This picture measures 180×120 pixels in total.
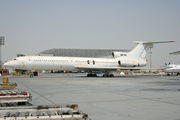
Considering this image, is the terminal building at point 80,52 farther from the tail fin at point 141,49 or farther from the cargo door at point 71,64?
the cargo door at point 71,64

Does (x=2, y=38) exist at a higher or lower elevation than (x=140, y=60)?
higher

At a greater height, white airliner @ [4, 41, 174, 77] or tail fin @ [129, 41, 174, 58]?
tail fin @ [129, 41, 174, 58]

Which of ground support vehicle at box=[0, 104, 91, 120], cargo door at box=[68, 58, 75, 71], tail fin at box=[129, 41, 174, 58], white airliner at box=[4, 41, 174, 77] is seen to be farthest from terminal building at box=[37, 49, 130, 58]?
ground support vehicle at box=[0, 104, 91, 120]

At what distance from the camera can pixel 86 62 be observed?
34.9 meters

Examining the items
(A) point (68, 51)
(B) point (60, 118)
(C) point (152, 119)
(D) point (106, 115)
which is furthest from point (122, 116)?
(A) point (68, 51)

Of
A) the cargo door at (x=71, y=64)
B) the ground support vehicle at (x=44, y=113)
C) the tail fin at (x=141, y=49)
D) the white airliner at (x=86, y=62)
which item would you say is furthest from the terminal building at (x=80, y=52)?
the ground support vehicle at (x=44, y=113)

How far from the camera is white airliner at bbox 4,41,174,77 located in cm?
3095

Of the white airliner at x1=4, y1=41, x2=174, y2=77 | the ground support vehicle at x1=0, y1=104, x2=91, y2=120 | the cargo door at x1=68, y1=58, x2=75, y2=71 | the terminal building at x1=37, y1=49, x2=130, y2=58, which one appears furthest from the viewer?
the terminal building at x1=37, y1=49, x2=130, y2=58

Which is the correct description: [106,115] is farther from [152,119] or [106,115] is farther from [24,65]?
[24,65]

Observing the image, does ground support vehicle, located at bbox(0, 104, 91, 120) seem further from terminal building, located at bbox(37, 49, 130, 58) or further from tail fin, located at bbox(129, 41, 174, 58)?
terminal building, located at bbox(37, 49, 130, 58)

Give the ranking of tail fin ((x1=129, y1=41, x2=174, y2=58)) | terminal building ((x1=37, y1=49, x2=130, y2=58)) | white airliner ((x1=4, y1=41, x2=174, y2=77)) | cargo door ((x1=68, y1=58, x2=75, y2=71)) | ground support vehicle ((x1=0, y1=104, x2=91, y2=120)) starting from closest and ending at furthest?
ground support vehicle ((x1=0, y1=104, x2=91, y2=120)), white airliner ((x1=4, y1=41, x2=174, y2=77)), cargo door ((x1=68, y1=58, x2=75, y2=71)), tail fin ((x1=129, y1=41, x2=174, y2=58)), terminal building ((x1=37, y1=49, x2=130, y2=58))

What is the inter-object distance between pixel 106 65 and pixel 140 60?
7.41 metres

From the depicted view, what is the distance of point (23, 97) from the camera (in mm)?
6645

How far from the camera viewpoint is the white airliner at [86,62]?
102 ft
